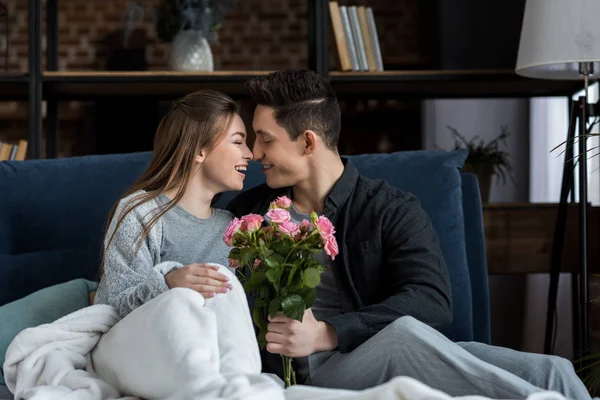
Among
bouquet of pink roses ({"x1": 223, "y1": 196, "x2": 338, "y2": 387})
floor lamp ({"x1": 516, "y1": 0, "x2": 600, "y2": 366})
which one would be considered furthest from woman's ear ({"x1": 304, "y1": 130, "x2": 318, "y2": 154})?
floor lamp ({"x1": 516, "y1": 0, "x2": 600, "y2": 366})

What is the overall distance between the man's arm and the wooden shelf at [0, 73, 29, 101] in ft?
5.74

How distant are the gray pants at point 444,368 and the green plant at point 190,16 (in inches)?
77.9

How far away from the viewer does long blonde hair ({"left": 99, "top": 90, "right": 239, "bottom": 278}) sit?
2250 mm

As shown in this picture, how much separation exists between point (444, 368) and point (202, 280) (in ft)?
1.67

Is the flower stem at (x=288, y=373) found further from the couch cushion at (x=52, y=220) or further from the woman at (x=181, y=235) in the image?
the couch cushion at (x=52, y=220)

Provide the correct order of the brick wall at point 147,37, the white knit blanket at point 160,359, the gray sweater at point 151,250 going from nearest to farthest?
the white knit blanket at point 160,359 → the gray sweater at point 151,250 → the brick wall at point 147,37

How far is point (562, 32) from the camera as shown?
286 centimetres

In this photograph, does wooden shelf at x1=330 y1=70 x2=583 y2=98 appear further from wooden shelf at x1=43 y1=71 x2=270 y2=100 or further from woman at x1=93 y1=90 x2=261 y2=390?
woman at x1=93 y1=90 x2=261 y2=390

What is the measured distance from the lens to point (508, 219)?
3.50 m

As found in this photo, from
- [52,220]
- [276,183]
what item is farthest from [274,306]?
[52,220]

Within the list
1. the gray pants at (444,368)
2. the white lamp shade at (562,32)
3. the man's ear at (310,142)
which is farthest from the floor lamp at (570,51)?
the gray pants at (444,368)

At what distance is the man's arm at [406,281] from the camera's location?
196 cm

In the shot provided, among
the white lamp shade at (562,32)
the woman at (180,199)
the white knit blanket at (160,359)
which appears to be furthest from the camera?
the white lamp shade at (562,32)

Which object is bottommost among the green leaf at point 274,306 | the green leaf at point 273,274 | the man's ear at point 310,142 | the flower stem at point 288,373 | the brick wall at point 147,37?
the flower stem at point 288,373
